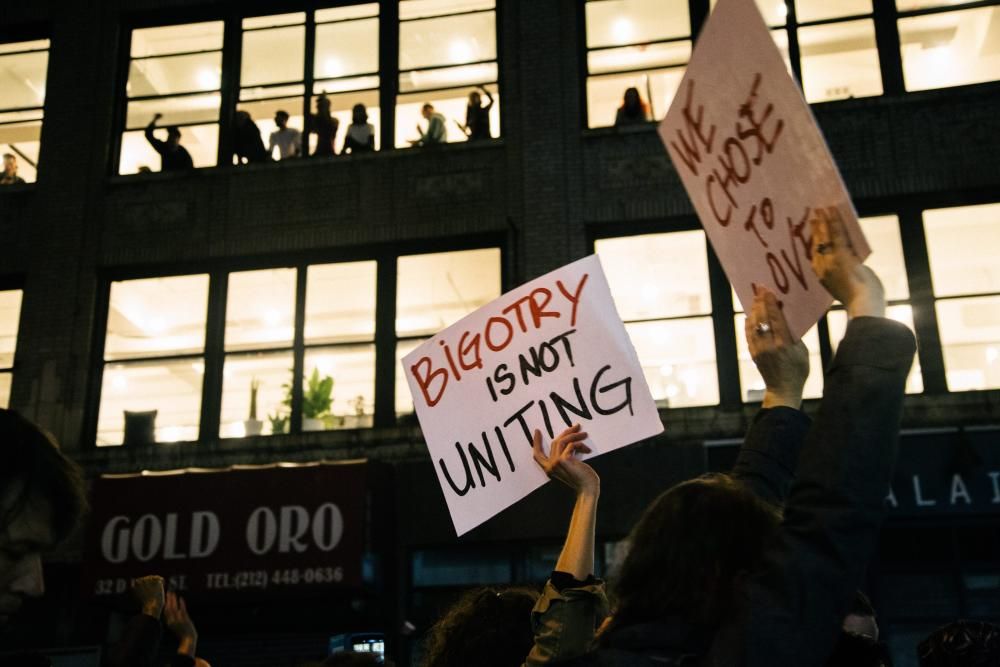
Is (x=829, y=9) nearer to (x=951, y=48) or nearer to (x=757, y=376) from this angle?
(x=951, y=48)

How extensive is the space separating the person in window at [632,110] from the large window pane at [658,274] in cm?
144

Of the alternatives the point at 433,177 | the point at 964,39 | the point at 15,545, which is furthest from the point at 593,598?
the point at 964,39

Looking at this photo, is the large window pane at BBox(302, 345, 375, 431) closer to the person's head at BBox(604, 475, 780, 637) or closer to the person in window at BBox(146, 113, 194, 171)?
the person in window at BBox(146, 113, 194, 171)

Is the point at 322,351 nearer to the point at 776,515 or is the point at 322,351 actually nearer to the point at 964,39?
the point at 964,39

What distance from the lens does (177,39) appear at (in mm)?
14711

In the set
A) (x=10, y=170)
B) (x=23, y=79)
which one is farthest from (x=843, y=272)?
(x=23, y=79)

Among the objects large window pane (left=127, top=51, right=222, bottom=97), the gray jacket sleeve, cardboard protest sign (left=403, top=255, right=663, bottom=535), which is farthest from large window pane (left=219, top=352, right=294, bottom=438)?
the gray jacket sleeve

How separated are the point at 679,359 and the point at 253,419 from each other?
4.94m

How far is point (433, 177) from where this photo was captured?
13039 mm

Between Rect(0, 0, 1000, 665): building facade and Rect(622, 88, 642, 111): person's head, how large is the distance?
0.30 meters

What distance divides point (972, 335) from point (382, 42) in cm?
793

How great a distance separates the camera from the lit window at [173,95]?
1409 cm

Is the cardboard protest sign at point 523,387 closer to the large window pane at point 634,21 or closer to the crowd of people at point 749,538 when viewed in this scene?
the crowd of people at point 749,538

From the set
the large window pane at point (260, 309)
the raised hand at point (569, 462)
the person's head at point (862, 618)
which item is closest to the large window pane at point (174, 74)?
the large window pane at point (260, 309)
